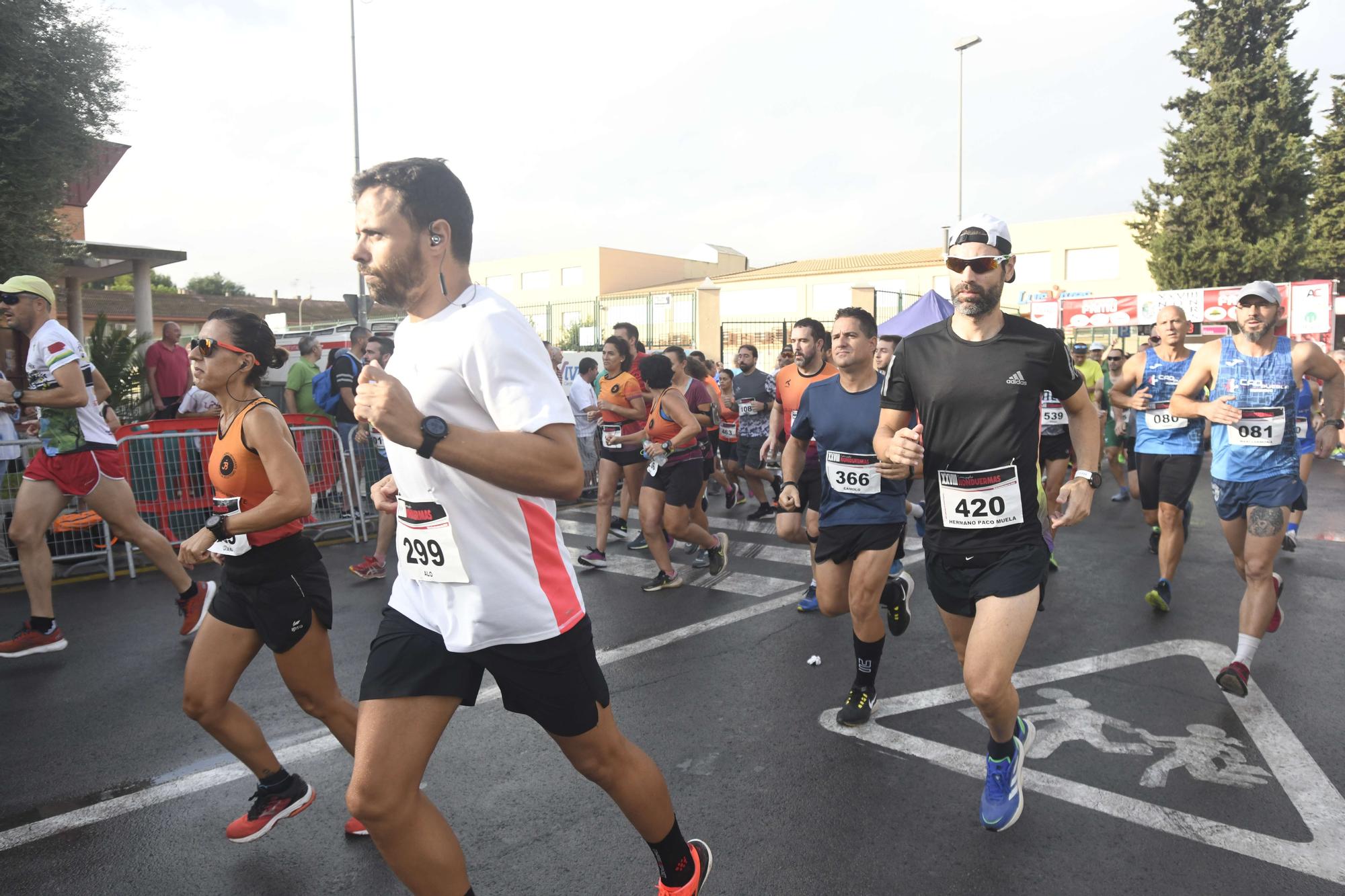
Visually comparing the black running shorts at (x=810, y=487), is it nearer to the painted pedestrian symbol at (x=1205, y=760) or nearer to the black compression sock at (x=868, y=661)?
the black compression sock at (x=868, y=661)

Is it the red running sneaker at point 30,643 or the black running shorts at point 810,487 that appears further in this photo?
the black running shorts at point 810,487

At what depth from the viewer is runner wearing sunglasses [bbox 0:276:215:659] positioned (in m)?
5.23

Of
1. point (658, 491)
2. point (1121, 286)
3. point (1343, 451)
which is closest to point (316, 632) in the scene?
point (658, 491)

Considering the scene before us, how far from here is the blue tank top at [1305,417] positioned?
8.05 meters

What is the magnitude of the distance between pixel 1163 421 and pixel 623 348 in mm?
4609

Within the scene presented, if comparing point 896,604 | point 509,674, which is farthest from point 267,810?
point 896,604

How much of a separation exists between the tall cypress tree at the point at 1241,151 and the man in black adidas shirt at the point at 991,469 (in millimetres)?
36892

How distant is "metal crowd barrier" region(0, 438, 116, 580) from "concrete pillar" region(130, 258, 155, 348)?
44.0 feet

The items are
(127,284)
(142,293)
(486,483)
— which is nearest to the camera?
(486,483)

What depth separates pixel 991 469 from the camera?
3.26m

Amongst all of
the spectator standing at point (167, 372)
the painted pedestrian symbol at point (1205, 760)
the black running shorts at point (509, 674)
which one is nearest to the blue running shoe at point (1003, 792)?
the painted pedestrian symbol at point (1205, 760)

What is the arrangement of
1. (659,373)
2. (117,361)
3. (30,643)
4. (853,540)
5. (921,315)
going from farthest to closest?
(921,315) < (117,361) < (659,373) < (30,643) < (853,540)

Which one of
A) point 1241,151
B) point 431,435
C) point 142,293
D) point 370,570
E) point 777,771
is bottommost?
point 777,771

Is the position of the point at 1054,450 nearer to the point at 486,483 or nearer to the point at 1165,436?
the point at 1165,436
